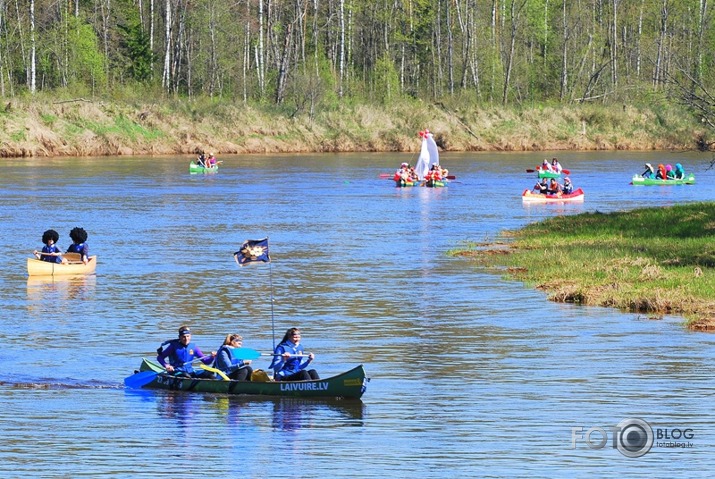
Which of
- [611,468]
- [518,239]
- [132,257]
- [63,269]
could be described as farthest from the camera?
[518,239]

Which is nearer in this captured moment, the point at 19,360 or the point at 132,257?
Answer: the point at 19,360

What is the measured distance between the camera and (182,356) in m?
22.0

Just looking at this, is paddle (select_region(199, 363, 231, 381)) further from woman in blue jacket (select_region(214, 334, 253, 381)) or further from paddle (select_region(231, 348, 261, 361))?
paddle (select_region(231, 348, 261, 361))

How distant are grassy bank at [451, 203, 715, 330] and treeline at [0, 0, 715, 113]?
50312mm

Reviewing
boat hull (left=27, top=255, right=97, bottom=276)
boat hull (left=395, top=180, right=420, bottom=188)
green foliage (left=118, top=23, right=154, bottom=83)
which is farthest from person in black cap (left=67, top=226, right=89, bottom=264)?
green foliage (left=118, top=23, right=154, bottom=83)

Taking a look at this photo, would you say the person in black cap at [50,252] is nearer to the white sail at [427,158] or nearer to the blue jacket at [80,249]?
the blue jacket at [80,249]

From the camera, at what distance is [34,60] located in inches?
3551

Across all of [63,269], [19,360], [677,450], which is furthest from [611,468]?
[63,269]

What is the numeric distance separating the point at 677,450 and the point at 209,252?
24.7 m

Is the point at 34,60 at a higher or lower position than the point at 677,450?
higher

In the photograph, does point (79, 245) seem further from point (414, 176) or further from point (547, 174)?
point (547, 174)

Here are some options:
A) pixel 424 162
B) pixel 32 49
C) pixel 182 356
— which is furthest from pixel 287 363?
pixel 32 49

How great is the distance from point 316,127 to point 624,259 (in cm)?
6539

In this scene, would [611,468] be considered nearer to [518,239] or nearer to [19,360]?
[19,360]
